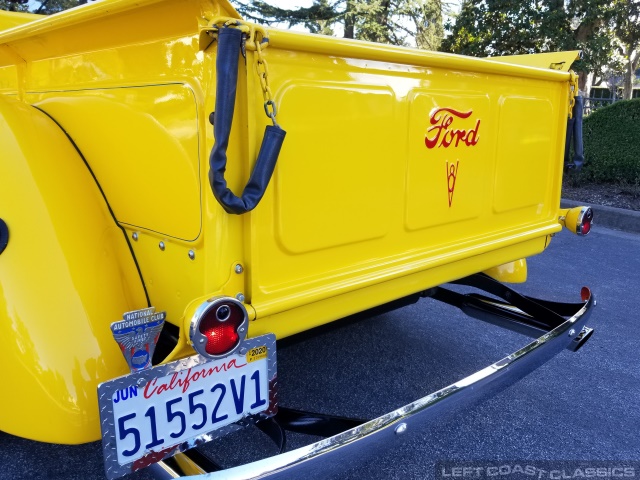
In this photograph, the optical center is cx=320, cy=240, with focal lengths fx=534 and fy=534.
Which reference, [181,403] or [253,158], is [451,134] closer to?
[253,158]

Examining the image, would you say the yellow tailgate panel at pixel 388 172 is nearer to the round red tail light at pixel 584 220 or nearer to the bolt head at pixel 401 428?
the round red tail light at pixel 584 220

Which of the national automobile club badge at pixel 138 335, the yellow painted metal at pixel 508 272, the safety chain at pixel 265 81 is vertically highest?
the safety chain at pixel 265 81

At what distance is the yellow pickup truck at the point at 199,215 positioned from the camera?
4.67 ft

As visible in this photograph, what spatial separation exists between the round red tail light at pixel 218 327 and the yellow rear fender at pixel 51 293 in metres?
0.38

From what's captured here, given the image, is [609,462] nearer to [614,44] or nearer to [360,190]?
[360,190]

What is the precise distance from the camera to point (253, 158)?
1502 millimetres

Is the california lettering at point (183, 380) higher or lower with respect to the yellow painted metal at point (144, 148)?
lower

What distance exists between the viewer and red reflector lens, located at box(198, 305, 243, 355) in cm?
142

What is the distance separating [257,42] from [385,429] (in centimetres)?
117

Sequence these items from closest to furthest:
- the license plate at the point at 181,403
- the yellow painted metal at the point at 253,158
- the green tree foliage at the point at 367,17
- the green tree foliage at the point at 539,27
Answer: the license plate at the point at 181,403 < the yellow painted metal at the point at 253,158 < the green tree foliage at the point at 539,27 < the green tree foliage at the point at 367,17

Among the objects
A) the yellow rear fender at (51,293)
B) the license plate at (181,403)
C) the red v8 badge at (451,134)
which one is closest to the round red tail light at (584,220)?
the red v8 badge at (451,134)

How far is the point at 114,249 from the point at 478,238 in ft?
5.01

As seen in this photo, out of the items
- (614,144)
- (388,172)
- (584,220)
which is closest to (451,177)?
(388,172)

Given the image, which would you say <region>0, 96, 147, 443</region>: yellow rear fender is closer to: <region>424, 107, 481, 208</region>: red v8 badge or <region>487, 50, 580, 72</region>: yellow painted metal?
<region>424, 107, 481, 208</region>: red v8 badge
